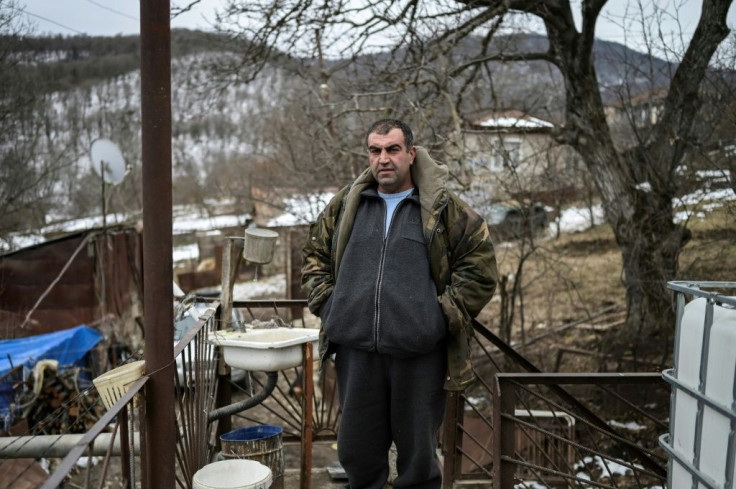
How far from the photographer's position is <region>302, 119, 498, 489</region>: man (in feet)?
9.12

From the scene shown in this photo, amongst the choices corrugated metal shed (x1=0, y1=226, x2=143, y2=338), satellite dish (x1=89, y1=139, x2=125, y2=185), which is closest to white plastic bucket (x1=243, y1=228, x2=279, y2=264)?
corrugated metal shed (x1=0, y1=226, x2=143, y2=338)

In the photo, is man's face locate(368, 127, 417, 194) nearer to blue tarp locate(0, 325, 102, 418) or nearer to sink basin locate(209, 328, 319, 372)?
sink basin locate(209, 328, 319, 372)

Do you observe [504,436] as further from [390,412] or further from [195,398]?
[195,398]

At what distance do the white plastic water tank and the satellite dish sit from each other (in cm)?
934

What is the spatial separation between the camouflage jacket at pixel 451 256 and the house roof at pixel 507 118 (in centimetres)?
558

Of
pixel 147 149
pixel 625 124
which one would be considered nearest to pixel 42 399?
pixel 147 149

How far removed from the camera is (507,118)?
9.63 meters

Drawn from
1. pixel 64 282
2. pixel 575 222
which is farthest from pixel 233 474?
pixel 575 222

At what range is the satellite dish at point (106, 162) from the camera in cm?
1022

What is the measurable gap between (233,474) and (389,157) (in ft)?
5.37

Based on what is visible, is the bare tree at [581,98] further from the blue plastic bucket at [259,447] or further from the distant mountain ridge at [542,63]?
the blue plastic bucket at [259,447]

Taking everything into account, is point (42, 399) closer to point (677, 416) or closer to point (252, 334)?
point (252, 334)

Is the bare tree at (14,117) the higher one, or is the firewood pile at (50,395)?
the bare tree at (14,117)

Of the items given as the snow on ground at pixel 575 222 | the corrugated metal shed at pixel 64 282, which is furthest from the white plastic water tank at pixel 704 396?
the snow on ground at pixel 575 222
